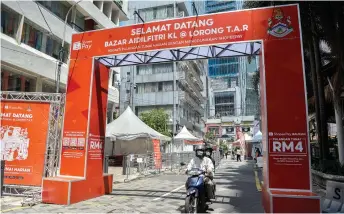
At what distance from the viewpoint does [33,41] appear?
19438mm

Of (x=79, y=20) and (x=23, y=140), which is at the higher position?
(x=79, y=20)

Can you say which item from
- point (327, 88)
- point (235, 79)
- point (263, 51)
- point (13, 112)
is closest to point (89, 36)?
point (13, 112)

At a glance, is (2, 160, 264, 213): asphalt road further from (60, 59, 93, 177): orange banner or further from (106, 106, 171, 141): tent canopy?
(106, 106, 171, 141): tent canopy

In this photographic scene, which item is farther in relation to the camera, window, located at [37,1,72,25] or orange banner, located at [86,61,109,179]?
window, located at [37,1,72,25]

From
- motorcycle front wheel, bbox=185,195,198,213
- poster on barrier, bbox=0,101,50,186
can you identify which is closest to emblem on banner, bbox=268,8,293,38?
motorcycle front wheel, bbox=185,195,198,213

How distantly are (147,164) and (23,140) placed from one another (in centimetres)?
913

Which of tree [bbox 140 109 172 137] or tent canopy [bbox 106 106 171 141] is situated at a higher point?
tree [bbox 140 109 172 137]

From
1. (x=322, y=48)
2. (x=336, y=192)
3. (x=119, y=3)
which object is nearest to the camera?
(x=336, y=192)

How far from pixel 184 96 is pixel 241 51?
3692 cm

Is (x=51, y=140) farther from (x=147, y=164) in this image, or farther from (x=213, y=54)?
(x=147, y=164)

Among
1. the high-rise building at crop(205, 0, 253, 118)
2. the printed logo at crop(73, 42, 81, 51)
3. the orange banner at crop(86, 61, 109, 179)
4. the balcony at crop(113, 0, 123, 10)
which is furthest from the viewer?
the high-rise building at crop(205, 0, 253, 118)

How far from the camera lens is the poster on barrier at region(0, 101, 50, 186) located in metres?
9.85

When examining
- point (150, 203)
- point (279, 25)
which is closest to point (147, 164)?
point (150, 203)

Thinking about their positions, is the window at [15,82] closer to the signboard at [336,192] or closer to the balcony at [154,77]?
the signboard at [336,192]
